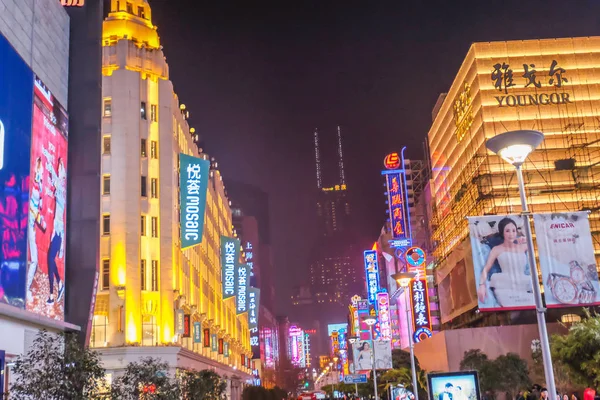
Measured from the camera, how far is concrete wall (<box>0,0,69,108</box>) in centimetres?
2556

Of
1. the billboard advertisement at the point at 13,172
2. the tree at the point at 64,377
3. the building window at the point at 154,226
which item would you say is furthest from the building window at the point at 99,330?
the tree at the point at 64,377

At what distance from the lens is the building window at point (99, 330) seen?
4700cm

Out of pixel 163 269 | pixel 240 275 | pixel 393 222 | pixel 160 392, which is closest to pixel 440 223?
pixel 393 222

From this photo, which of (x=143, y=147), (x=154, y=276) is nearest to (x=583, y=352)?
(x=154, y=276)

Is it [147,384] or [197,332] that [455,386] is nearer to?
[147,384]

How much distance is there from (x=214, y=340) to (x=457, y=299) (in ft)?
86.0

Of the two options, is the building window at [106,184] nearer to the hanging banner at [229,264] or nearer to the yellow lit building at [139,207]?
the yellow lit building at [139,207]

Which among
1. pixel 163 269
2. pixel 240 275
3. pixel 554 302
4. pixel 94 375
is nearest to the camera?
pixel 554 302

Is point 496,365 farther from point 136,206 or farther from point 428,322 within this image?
point 136,206

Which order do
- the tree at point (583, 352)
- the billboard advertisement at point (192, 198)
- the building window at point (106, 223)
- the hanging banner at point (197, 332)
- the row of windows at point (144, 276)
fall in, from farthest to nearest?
1. the hanging banner at point (197, 332)
2. the billboard advertisement at point (192, 198)
3. the building window at point (106, 223)
4. the row of windows at point (144, 276)
5. the tree at point (583, 352)

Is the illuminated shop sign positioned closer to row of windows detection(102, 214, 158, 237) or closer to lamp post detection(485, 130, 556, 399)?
row of windows detection(102, 214, 158, 237)

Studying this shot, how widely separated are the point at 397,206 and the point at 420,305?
44.1ft

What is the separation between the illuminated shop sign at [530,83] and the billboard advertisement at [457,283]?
16264mm

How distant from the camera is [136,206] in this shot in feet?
165
